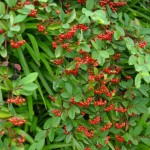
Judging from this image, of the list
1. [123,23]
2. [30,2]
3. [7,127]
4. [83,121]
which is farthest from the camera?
[123,23]

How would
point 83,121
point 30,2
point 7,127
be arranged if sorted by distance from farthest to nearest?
point 83,121 < point 30,2 < point 7,127

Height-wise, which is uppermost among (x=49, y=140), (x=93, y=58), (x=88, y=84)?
(x=93, y=58)

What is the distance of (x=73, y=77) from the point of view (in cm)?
181

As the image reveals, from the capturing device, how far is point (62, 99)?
5.89 ft

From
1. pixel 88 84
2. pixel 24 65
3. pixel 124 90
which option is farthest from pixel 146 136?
pixel 24 65

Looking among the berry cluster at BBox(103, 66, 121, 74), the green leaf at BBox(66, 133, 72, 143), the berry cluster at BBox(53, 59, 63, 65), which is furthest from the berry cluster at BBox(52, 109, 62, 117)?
the berry cluster at BBox(103, 66, 121, 74)

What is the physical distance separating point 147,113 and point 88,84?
15.8 inches

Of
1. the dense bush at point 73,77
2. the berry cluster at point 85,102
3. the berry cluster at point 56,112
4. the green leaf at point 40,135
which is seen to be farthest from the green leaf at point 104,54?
the green leaf at point 40,135

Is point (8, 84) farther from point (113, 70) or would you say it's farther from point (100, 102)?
point (113, 70)

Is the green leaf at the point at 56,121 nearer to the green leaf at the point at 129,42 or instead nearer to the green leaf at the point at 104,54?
the green leaf at the point at 104,54

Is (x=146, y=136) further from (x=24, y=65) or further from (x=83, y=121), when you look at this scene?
(x=24, y=65)

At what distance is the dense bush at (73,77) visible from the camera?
168cm

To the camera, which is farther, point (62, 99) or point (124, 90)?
point (124, 90)

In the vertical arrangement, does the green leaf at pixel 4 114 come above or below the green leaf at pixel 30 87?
below
